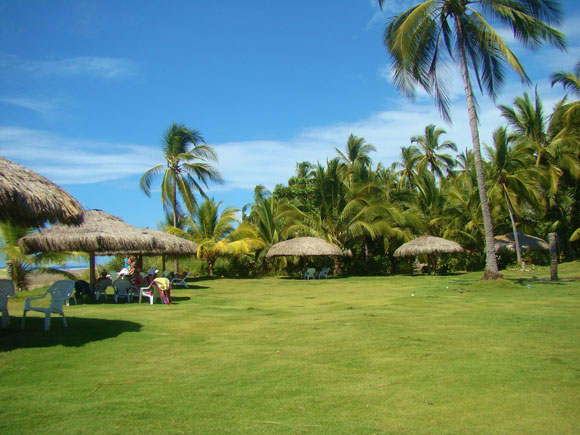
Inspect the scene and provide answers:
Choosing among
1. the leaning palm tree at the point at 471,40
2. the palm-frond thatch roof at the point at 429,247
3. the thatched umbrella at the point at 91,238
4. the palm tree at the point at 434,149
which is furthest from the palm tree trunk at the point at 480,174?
the palm tree at the point at 434,149

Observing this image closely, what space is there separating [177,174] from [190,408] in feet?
73.0

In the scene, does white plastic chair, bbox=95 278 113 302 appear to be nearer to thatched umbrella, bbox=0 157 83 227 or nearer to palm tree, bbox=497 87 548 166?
thatched umbrella, bbox=0 157 83 227

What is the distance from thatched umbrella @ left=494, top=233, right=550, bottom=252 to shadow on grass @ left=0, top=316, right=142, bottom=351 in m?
21.6

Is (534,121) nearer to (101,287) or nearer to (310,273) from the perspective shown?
(310,273)

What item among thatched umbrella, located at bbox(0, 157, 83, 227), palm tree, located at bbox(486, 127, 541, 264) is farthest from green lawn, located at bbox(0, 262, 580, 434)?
palm tree, located at bbox(486, 127, 541, 264)

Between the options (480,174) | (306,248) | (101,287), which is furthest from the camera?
(306,248)

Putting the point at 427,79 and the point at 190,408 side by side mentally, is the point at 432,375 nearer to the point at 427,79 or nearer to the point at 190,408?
the point at 190,408

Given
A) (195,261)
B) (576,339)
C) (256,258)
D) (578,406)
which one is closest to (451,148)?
(256,258)

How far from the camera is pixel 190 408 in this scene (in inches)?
134

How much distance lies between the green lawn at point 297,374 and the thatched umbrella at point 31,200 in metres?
1.62

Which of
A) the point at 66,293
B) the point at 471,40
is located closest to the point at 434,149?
the point at 471,40

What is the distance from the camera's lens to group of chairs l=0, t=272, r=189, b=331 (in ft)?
21.1

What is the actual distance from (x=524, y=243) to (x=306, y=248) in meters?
11.2

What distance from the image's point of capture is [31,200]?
252 inches
